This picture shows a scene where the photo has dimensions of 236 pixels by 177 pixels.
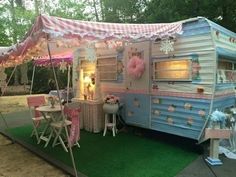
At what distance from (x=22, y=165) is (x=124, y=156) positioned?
169cm

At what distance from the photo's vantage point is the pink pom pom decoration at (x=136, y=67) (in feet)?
17.6

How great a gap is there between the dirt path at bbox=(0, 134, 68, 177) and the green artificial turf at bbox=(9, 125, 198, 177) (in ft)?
0.91

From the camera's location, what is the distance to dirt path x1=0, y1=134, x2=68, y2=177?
3832 millimetres

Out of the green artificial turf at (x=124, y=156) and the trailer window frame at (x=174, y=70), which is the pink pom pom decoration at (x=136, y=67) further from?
the green artificial turf at (x=124, y=156)

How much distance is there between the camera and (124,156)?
176 inches

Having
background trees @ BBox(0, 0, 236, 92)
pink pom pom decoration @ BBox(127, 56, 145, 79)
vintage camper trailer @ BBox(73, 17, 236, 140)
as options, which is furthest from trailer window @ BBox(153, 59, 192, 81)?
background trees @ BBox(0, 0, 236, 92)

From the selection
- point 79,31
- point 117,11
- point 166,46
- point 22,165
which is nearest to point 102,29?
point 79,31

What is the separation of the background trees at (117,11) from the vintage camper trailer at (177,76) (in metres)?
3.08

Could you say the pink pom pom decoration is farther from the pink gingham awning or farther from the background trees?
the background trees

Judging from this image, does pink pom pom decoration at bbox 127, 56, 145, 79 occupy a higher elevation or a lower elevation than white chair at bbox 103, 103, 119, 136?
higher

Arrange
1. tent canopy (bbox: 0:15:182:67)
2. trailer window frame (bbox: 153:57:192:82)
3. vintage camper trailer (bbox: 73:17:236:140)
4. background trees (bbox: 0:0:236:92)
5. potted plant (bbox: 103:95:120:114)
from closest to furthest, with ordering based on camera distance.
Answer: tent canopy (bbox: 0:15:182:67)
vintage camper trailer (bbox: 73:17:236:140)
trailer window frame (bbox: 153:57:192:82)
potted plant (bbox: 103:95:120:114)
background trees (bbox: 0:0:236:92)

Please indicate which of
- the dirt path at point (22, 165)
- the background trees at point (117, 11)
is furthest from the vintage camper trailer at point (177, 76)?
the background trees at point (117, 11)

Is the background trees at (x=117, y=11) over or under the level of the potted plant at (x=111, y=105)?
over

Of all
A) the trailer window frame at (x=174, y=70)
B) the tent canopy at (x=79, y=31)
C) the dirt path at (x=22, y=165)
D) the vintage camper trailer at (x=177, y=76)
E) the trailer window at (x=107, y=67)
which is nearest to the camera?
the tent canopy at (x=79, y=31)
